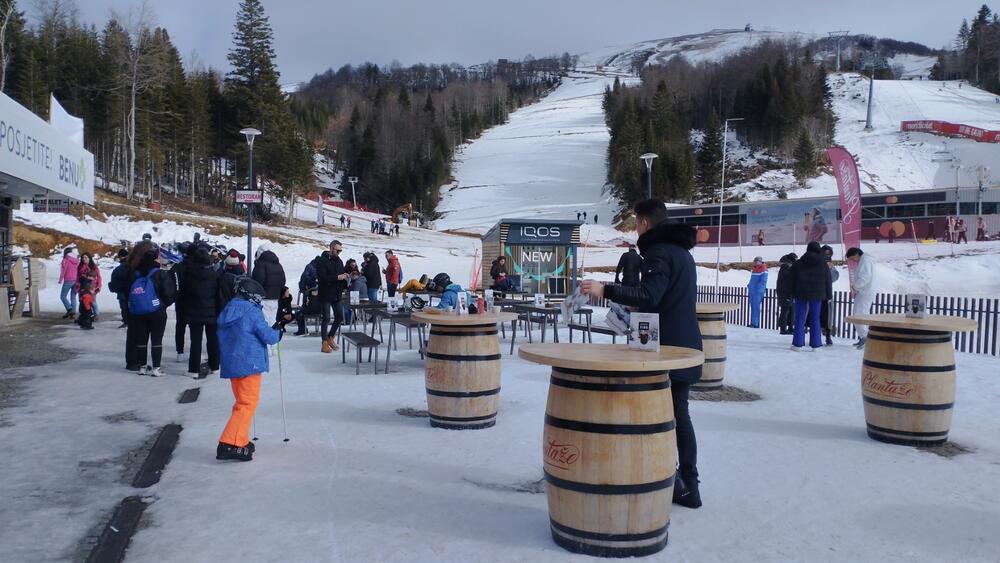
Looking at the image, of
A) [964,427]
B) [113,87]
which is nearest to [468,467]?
[964,427]

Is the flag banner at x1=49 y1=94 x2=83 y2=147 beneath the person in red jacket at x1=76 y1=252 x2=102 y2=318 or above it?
above

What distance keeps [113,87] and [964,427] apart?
56.7 m

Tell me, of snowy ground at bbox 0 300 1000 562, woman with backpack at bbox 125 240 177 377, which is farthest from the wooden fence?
woman with backpack at bbox 125 240 177 377

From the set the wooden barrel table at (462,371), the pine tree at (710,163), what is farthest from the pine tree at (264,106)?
the wooden barrel table at (462,371)

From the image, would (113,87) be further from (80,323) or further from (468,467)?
(468,467)

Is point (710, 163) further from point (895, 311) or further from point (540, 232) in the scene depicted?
point (895, 311)

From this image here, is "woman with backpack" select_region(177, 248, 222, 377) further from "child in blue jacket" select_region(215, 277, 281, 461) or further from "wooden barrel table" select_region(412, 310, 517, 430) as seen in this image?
"wooden barrel table" select_region(412, 310, 517, 430)

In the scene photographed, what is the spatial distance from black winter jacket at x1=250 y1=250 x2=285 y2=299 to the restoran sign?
3423 millimetres

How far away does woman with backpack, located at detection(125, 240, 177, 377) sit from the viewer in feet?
30.9

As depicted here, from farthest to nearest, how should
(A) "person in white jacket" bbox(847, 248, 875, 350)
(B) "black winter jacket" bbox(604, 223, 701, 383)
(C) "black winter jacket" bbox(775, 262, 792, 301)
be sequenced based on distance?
(C) "black winter jacket" bbox(775, 262, 792, 301)
(A) "person in white jacket" bbox(847, 248, 875, 350)
(B) "black winter jacket" bbox(604, 223, 701, 383)

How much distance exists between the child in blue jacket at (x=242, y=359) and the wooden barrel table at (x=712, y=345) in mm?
5005

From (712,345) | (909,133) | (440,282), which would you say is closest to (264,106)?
(440,282)

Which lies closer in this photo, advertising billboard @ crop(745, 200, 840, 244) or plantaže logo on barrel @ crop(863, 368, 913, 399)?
plantaže logo on barrel @ crop(863, 368, 913, 399)

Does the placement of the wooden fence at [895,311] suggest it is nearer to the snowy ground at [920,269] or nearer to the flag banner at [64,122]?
the snowy ground at [920,269]
